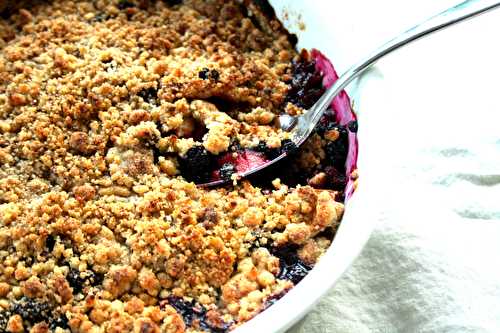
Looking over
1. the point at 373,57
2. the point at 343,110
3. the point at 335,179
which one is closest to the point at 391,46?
the point at 373,57

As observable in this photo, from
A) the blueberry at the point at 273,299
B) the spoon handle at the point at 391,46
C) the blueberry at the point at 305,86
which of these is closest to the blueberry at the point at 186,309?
the blueberry at the point at 273,299

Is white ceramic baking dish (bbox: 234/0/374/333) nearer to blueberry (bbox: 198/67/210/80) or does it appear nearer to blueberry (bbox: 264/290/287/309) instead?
blueberry (bbox: 264/290/287/309)

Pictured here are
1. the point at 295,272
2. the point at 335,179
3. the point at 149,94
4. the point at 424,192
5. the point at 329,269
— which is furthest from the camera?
the point at 424,192

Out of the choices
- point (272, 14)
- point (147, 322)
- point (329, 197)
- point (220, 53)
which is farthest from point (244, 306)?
point (272, 14)

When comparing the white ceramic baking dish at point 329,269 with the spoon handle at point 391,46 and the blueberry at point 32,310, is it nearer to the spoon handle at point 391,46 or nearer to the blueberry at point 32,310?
the spoon handle at point 391,46

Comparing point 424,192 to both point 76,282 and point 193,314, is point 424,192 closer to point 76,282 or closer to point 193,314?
point 193,314

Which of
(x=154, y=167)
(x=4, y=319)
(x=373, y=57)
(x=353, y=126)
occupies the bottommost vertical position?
(x=4, y=319)

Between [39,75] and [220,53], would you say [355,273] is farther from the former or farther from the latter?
[39,75]
